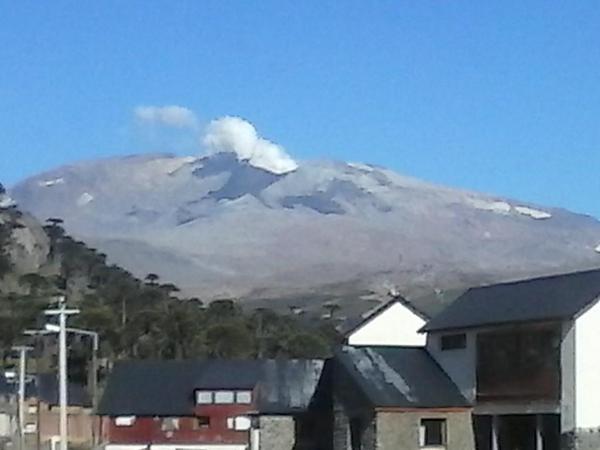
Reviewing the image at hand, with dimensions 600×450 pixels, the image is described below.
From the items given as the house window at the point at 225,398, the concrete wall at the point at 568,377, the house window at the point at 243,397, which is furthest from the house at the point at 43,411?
the concrete wall at the point at 568,377

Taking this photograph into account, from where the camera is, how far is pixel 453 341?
55.9 meters

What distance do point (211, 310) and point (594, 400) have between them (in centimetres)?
7575

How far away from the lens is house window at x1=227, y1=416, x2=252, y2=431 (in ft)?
204

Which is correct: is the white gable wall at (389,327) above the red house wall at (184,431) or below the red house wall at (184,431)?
above

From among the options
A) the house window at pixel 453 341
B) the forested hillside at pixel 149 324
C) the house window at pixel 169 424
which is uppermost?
the forested hillside at pixel 149 324

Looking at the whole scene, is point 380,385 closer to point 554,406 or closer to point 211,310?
point 554,406

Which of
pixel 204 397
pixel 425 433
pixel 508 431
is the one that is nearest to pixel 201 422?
pixel 204 397

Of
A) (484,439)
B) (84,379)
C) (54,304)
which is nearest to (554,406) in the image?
(484,439)

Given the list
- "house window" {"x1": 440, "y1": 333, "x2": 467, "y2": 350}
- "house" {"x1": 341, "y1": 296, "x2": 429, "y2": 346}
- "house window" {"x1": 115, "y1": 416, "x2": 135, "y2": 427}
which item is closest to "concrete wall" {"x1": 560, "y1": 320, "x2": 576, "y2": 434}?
A: "house window" {"x1": 440, "y1": 333, "x2": 467, "y2": 350}

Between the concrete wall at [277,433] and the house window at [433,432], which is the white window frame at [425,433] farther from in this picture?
the concrete wall at [277,433]

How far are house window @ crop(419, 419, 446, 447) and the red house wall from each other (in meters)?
13.1

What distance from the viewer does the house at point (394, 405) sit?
170ft

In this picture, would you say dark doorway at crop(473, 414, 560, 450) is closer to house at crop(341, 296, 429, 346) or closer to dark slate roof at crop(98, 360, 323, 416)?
dark slate roof at crop(98, 360, 323, 416)

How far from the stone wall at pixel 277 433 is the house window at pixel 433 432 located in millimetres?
7986
